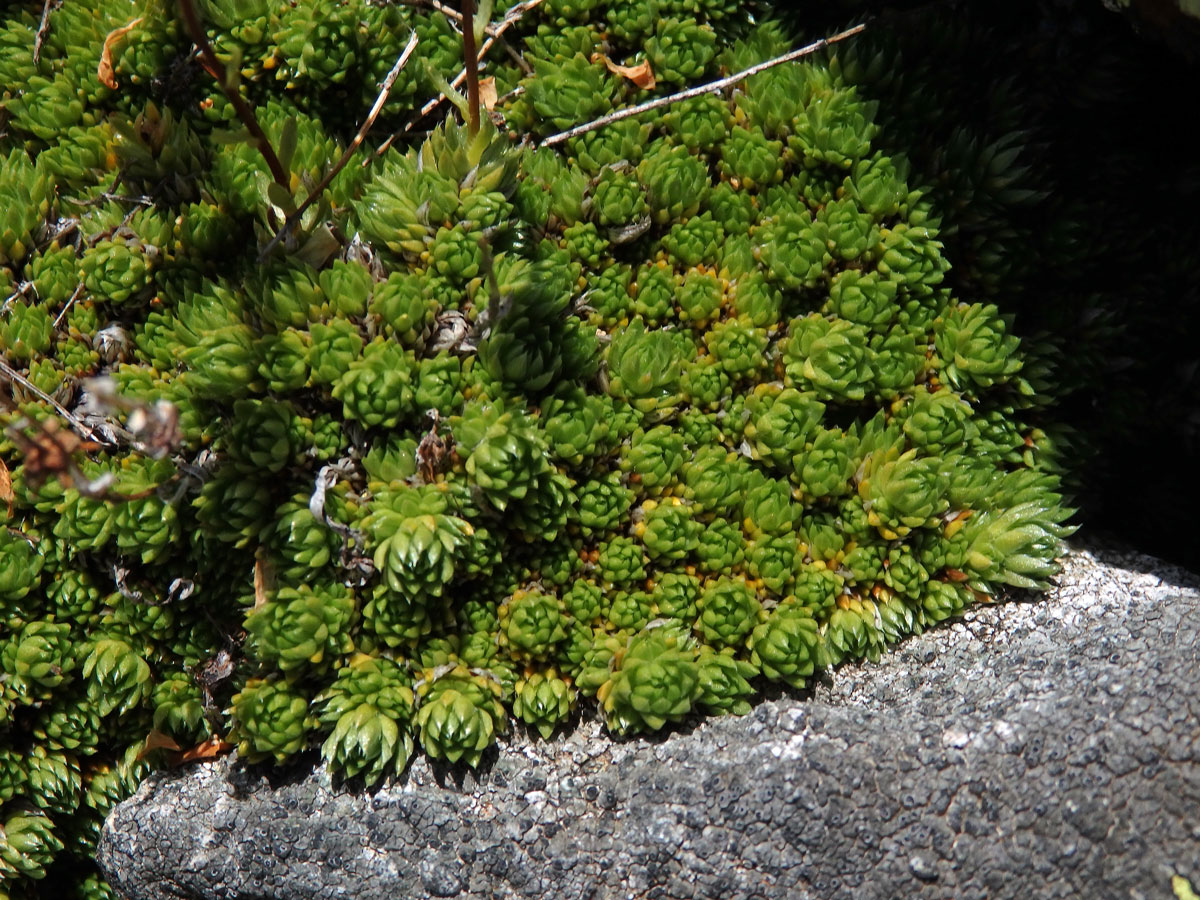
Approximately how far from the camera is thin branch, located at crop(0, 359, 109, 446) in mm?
2801

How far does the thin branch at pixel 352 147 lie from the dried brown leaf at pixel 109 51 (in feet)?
2.57

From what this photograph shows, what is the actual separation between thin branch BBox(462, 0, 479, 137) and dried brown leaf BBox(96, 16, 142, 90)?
118 cm

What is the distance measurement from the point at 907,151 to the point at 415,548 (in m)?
2.06

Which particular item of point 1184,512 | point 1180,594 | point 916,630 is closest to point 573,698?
point 916,630

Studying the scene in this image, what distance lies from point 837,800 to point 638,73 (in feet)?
7.79

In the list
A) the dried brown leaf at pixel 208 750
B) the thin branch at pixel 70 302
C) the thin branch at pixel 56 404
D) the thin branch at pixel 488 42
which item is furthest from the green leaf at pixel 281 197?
Answer: the dried brown leaf at pixel 208 750

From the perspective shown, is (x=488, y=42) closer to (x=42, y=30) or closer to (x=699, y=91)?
(x=699, y=91)

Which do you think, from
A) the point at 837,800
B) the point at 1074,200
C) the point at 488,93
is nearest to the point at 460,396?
the point at 488,93

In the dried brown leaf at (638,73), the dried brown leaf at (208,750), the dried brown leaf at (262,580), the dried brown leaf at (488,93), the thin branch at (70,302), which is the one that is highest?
the dried brown leaf at (638,73)

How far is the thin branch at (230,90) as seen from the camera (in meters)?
2.29

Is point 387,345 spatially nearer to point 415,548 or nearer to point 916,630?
point 415,548

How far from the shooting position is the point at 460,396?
2.79 meters

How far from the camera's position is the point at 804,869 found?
7.97 ft

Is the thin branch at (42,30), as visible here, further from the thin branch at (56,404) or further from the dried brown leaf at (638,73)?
the dried brown leaf at (638,73)
